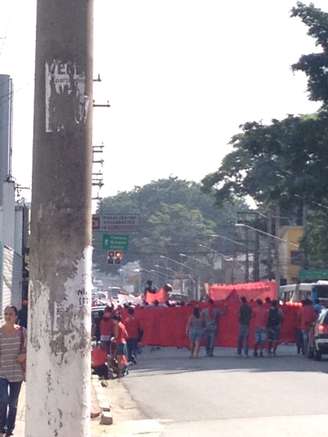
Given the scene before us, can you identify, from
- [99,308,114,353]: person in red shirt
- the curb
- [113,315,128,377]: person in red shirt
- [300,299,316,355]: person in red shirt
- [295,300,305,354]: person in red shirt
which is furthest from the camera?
[295,300,305,354]: person in red shirt

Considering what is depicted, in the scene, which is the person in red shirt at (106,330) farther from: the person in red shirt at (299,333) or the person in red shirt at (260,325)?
the person in red shirt at (299,333)

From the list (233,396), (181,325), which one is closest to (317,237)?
(181,325)

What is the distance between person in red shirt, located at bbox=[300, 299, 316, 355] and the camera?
107ft

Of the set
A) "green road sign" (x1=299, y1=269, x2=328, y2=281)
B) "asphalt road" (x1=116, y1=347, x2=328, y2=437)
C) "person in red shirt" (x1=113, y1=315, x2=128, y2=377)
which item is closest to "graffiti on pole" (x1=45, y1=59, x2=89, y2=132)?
"asphalt road" (x1=116, y1=347, x2=328, y2=437)

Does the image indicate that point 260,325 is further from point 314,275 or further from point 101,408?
point 314,275

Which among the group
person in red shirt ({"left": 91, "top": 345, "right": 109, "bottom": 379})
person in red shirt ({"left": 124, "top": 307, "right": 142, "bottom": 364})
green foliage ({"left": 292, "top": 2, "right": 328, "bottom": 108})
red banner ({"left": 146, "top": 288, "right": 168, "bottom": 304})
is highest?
green foliage ({"left": 292, "top": 2, "right": 328, "bottom": 108})

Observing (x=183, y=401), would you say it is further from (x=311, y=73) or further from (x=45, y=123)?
(x=311, y=73)

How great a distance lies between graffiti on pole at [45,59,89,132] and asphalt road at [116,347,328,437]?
7.58 m

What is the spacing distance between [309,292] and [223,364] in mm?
18967

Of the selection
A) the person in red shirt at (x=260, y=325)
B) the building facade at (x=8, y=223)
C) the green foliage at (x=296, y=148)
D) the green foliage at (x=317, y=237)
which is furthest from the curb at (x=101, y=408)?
the green foliage at (x=317, y=237)

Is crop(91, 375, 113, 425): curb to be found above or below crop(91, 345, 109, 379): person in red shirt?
below

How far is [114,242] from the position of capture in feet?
172

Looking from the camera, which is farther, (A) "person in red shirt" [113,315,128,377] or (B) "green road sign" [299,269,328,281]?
(B) "green road sign" [299,269,328,281]

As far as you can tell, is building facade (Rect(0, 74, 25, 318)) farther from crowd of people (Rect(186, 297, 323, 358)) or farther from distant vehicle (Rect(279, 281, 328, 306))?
distant vehicle (Rect(279, 281, 328, 306))
